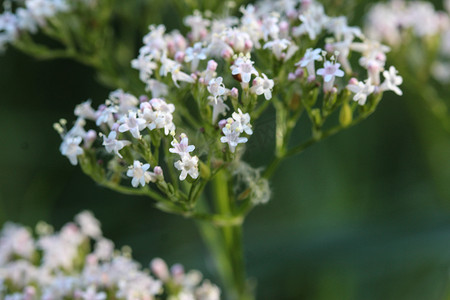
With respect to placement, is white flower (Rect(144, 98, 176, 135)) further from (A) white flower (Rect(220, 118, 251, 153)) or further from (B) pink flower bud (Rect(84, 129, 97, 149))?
(B) pink flower bud (Rect(84, 129, 97, 149))

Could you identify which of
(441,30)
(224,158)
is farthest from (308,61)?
(441,30)

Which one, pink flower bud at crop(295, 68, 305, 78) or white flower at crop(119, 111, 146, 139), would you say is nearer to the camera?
white flower at crop(119, 111, 146, 139)

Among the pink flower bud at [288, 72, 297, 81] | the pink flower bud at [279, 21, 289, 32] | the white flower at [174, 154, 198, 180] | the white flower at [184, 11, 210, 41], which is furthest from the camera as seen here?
the white flower at [184, 11, 210, 41]

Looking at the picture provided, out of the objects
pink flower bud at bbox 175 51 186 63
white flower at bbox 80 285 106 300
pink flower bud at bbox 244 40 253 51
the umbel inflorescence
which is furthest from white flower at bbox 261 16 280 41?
white flower at bbox 80 285 106 300

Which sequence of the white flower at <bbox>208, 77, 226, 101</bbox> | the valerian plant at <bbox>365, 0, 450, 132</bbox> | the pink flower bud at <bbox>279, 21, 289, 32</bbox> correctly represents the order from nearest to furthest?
the white flower at <bbox>208, 77, 226, 101</bbox> < the pink flower bud at <bbox>279, 21, 289, 32</bbox> < the valerian plant at <bbox>365, 0, 450, 132</bbox>

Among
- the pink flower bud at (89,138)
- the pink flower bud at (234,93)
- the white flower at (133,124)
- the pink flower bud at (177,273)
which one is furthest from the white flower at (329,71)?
the pink flower bud at (177,273)

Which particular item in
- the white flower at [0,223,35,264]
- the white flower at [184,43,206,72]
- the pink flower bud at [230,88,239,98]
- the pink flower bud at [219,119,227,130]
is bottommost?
the pink flower bud at [219,119,227,130]

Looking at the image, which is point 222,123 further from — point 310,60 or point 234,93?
point 310,60

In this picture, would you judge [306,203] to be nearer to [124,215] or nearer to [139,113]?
[124,215]
